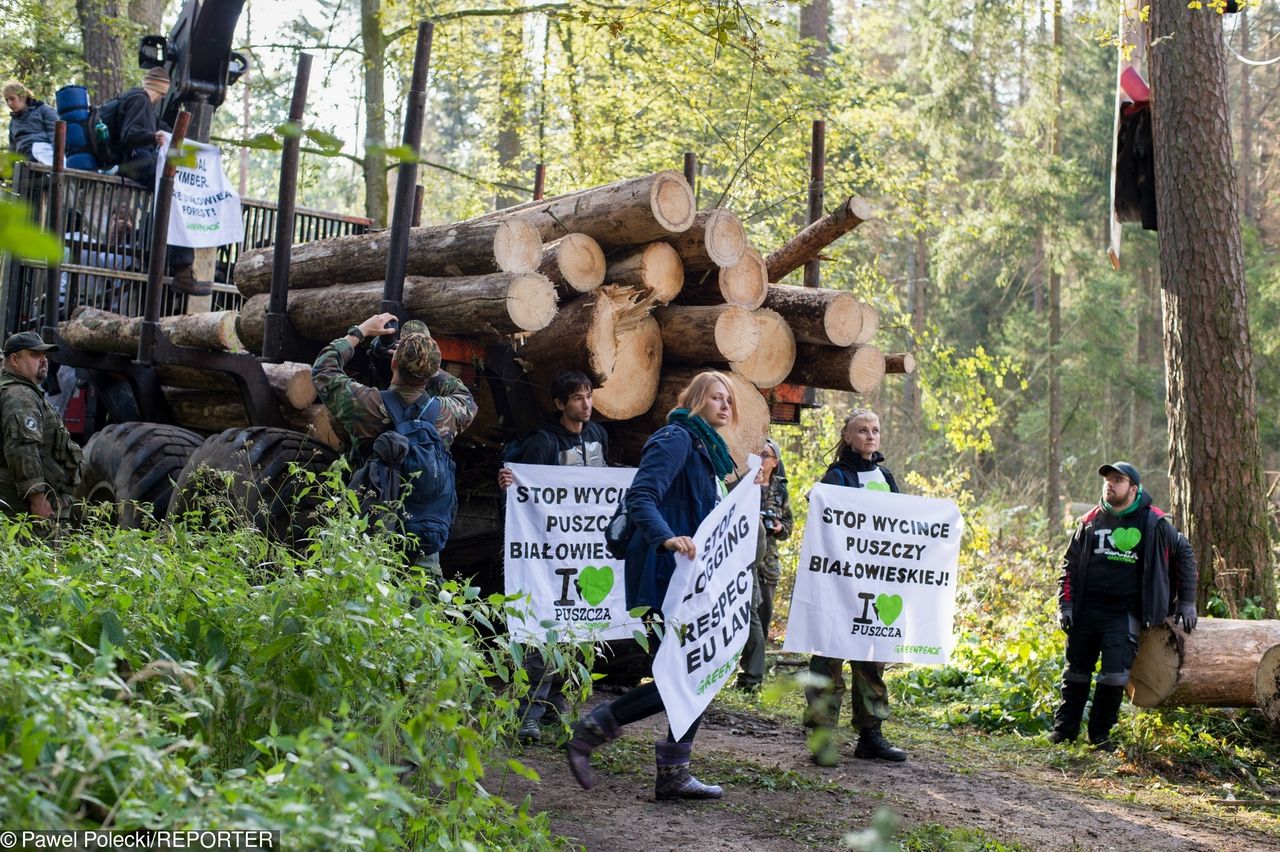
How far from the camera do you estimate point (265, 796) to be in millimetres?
2908

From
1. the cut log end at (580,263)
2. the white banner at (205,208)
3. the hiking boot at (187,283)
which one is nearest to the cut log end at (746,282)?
the cut log end at (580,263)

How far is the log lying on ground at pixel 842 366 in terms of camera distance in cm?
782

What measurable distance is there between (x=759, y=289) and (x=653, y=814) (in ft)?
10.6

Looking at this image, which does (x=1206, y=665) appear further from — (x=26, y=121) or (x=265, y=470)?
(x=26, y=121)

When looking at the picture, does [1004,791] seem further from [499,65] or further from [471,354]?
[499,65]

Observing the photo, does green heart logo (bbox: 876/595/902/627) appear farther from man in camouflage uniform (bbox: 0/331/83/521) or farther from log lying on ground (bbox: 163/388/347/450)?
man in camouflage uniform (bbox: 0/331/83/521)

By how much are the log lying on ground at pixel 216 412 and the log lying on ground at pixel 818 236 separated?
3174 millimetres

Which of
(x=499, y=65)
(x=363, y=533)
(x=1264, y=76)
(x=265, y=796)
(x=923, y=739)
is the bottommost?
(x=923, y=739)

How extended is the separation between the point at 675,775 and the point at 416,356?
95.3 inches

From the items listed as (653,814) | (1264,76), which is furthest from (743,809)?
(1264,76)

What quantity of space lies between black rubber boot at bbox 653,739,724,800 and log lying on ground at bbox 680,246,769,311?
8.78 feet

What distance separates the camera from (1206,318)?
9.28m

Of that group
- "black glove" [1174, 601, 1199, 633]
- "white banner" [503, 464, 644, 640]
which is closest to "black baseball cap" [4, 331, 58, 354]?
"white banner" [503, 464, 644, 640]

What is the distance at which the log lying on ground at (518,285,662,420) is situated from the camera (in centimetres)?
682
